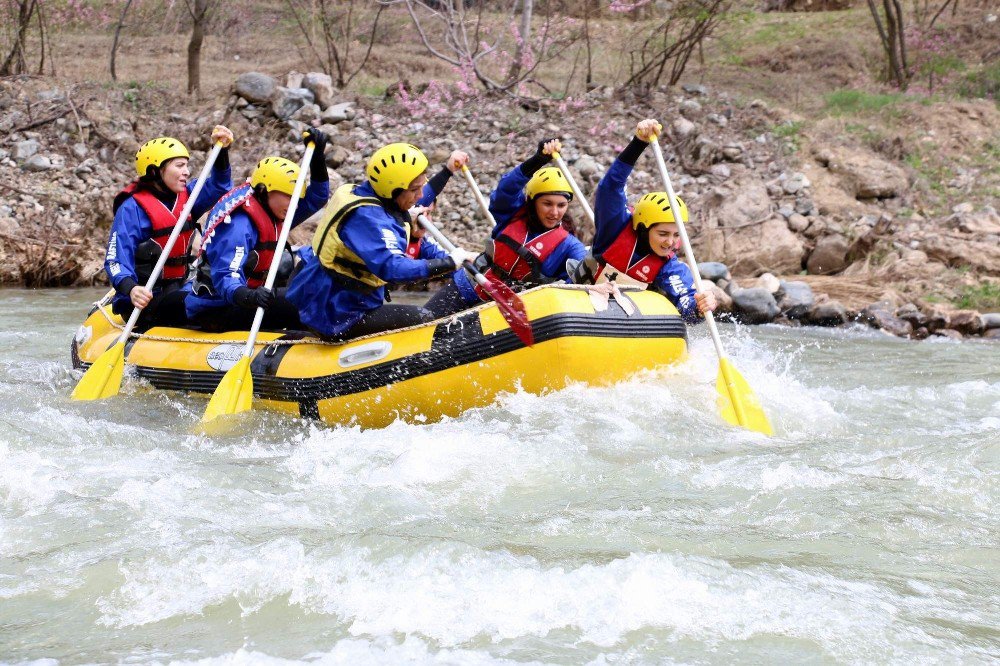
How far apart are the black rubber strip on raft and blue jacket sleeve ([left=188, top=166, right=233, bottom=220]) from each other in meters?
1.84

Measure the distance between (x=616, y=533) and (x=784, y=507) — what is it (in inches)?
29.4

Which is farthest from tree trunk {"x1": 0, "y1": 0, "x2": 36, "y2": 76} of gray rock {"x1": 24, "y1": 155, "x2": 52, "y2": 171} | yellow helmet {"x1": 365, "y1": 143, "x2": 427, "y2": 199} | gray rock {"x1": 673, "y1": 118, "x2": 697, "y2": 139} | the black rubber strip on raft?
yellow helmet {"x1": 365, "y1": 143, "x2": 427, "y2": 199}

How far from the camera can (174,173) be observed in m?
7.09

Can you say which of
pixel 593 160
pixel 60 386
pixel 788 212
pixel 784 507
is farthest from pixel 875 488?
pixel 593 160

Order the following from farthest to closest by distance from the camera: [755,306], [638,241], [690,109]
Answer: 1. [690,109]
2. [755,306]
3. [638,241]

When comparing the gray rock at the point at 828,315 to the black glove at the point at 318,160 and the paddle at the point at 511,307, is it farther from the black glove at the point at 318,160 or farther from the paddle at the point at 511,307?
the paddle at the point at 511,307

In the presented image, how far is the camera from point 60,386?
7180 mm

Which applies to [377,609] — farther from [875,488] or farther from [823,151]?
[823,151]

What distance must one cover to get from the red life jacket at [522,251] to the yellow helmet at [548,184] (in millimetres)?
208

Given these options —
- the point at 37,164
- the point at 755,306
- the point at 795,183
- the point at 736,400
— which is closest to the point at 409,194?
the point at 736,400

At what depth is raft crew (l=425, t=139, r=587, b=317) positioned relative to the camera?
6621 millimetres

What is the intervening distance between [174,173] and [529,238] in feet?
7.80

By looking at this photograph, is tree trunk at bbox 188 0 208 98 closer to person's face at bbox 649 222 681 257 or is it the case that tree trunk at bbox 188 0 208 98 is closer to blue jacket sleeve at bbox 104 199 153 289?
blue jacket sleeve at bbox 104 199 153 289

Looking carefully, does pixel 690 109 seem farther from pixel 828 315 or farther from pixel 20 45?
pixel 20 45
